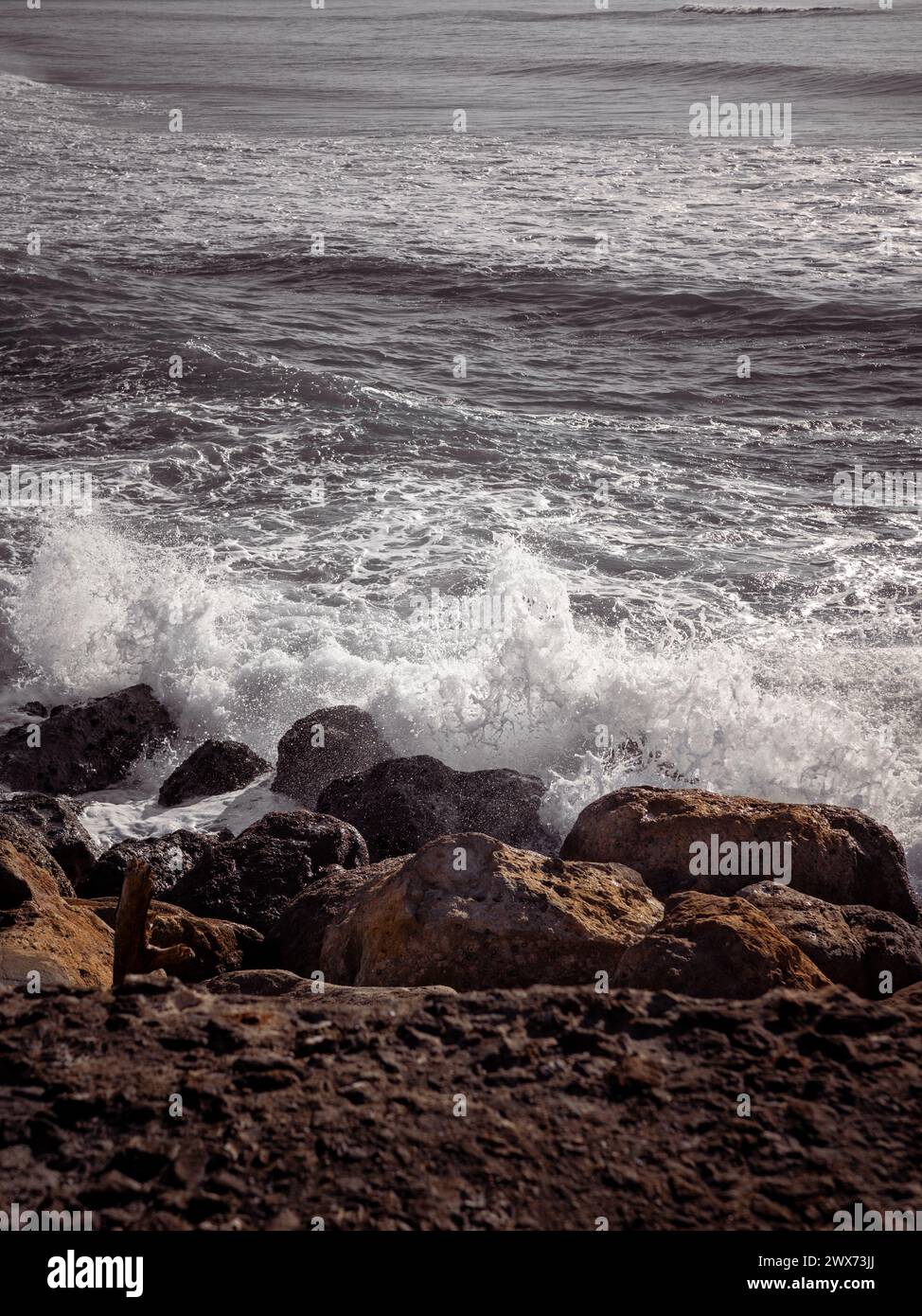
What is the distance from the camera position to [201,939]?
4.78 m

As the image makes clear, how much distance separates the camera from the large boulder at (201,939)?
4648 millimetres

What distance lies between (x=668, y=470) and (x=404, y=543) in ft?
9.76

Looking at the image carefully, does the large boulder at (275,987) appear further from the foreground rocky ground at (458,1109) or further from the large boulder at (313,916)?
the foreground rocky ground at (458,1109)

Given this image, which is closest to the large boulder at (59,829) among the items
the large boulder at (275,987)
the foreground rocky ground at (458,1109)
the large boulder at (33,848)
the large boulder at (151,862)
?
the large boulder at (151,862)

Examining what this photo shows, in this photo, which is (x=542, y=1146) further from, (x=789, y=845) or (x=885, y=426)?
(x=885, y=426)

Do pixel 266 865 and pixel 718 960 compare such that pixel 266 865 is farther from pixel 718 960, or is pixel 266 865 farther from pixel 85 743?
pixel 718 960

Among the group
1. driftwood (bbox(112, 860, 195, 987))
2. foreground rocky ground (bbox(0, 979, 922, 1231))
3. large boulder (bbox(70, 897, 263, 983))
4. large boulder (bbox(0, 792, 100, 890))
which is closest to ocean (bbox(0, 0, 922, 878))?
large boulder (bbox(0, 792, 100, 890))

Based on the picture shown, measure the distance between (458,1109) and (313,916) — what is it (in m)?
2.36

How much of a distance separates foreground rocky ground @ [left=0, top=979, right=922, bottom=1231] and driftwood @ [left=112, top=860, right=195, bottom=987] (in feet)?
2.77

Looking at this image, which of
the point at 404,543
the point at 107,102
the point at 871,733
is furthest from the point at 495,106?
the point at 871,733

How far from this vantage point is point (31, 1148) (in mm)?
2578

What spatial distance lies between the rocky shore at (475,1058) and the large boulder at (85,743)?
6.79 ft

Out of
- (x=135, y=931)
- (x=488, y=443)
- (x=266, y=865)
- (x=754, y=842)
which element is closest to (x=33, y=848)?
(x=266, y=865)

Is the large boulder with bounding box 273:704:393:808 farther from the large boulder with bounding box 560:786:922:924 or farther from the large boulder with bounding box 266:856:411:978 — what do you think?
the large boulder with bounding box 560:786:922:924
